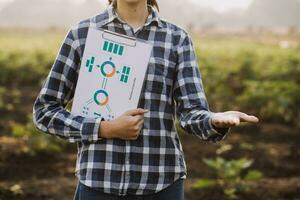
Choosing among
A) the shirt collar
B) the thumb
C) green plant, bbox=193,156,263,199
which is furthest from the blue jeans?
green plant, bbox=193,156,263,199

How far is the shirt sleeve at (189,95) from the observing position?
6.17ft

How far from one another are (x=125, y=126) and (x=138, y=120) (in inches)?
1.8

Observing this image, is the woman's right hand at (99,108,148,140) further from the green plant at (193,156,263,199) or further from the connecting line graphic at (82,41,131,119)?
the green plant at (193,156,263,199)

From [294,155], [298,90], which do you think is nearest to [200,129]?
[294,155]

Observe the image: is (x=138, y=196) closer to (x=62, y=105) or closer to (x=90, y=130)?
(x=90, y=130)

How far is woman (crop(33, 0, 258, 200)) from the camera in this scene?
186 centimetres

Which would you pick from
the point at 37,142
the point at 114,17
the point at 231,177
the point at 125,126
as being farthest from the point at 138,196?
the point at 37,142

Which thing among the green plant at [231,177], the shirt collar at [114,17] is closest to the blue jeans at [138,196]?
the shirt collar at [114,17]

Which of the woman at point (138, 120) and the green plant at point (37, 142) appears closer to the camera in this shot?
the woman at point (138, 120)

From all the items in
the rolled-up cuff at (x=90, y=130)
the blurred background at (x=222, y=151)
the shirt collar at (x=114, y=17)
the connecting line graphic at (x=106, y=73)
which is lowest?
the blurred background at (x=222, y=151)

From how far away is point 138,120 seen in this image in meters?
1.81

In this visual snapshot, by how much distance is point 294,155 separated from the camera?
6.00m

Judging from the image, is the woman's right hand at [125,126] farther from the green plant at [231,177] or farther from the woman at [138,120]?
the green plant at [231,177]

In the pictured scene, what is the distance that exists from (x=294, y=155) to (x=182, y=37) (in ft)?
14.2
